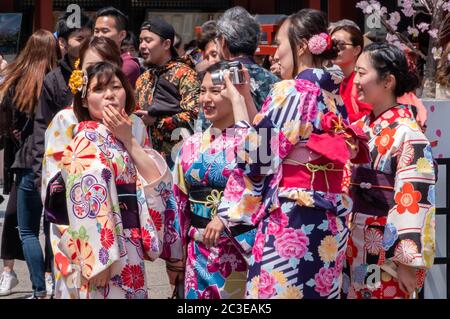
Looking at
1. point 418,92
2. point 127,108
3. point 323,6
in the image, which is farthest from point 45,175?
point 323,6

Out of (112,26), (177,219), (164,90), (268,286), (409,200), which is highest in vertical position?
(112,26)

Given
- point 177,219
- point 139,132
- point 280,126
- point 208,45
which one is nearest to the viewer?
point 280,126

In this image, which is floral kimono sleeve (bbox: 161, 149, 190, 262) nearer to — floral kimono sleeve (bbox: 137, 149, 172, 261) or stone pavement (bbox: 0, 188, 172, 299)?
floral kimono sleeve (bbox: 137, 149, 172, 261)

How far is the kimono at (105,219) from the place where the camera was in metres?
4.21

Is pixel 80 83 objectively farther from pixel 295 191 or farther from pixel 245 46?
pixel 295 191

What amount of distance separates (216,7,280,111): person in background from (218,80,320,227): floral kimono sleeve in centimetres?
93

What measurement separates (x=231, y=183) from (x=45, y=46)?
2824 millimetres

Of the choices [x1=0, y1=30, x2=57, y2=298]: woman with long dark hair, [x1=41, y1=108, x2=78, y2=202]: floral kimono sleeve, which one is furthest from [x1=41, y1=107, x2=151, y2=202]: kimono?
[x1=0, y1=30, x2=57, y2=298]: woman with long dark hair

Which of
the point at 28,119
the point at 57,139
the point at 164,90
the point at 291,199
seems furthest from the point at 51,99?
the point at 291,199

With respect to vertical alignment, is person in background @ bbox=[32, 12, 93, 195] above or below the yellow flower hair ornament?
below

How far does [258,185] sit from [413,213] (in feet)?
2.44

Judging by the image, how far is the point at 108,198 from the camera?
13.9 ft

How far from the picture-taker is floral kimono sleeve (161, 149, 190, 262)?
465 centimetres

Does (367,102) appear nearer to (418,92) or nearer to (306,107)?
(306,107)
